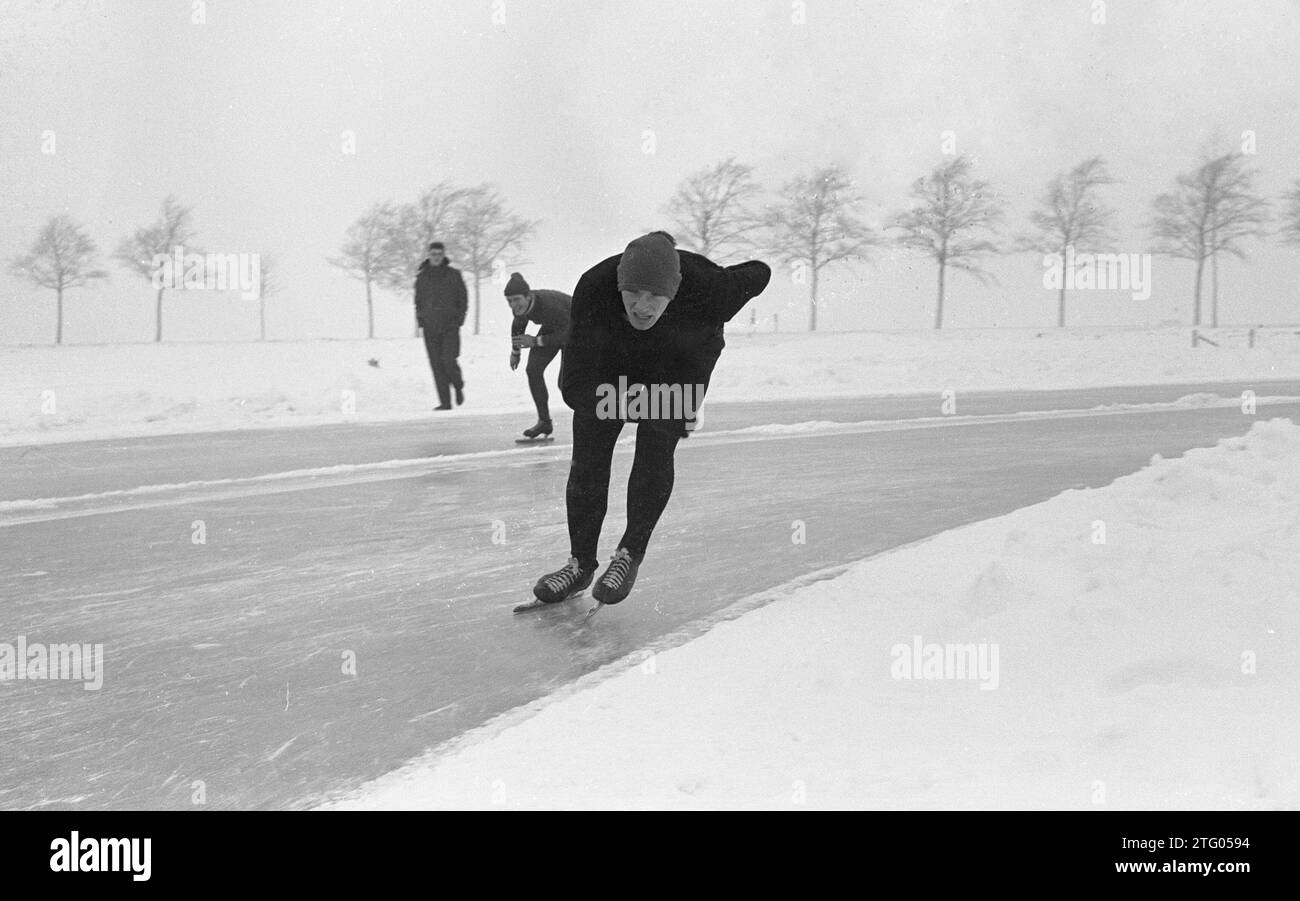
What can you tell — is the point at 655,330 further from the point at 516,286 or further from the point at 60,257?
the point at 60,257

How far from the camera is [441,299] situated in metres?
16.8

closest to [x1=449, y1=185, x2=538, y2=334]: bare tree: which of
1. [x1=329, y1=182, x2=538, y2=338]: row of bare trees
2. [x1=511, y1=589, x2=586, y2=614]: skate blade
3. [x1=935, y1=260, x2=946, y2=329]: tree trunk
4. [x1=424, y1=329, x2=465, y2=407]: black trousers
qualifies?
[x1=329, y1=182, x2=538, y2=338]: row of bare trees

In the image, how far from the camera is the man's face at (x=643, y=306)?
16.0 ft

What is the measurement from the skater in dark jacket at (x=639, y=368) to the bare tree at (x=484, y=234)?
1675 inches

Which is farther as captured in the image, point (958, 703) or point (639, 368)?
point (639, 368)

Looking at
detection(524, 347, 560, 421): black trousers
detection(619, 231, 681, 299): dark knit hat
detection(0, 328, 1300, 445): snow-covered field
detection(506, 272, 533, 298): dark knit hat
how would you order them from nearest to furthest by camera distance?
detection(619, 231, 681, 299): dark knit hat < detection(506, 272, 533, 298): dark knit hat < detection(524, 347, 560, 421): black trousers < detection(0, 328, 1300, 445): snow-covered field

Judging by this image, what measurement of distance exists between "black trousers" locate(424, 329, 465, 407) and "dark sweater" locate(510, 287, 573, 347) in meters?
4.29

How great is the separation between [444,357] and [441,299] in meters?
0.99

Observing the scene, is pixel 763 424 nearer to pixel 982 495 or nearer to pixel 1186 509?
pixel 982 495

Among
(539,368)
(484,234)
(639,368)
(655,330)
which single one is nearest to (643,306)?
(655,330)

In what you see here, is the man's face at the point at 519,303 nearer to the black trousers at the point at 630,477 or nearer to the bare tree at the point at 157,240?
the black trousers at the point at 630,477

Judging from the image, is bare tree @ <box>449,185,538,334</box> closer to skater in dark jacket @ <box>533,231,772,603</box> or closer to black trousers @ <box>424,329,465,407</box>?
black trousers @ <box>424,329,465,407</box>

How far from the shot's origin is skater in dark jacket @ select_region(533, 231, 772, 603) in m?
5.14

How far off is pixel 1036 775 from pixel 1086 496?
5061 millimetres
